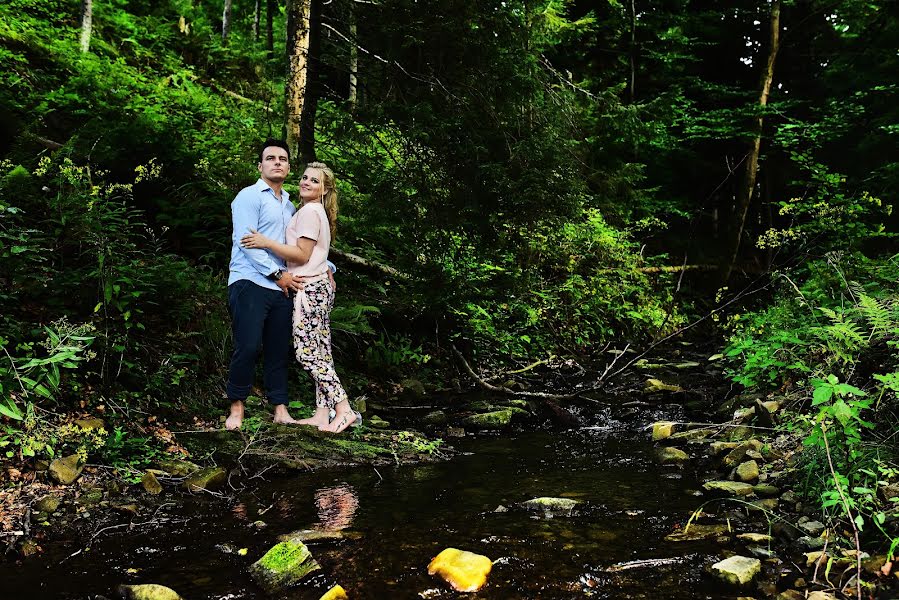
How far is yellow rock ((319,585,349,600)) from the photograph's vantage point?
9.02 feet

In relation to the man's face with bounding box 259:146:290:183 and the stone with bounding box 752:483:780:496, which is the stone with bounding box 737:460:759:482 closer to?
the stone with bounding box 752:483:780:496

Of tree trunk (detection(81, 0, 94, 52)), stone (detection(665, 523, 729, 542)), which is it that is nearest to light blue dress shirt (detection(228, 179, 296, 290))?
stone (detection(665, 523, 729, 542))

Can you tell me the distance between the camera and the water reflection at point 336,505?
12.3 ft

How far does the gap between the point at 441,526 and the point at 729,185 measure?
19005 mm

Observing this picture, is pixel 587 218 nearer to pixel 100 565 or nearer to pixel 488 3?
pixel 488 3

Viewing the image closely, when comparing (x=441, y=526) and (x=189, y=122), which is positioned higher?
(x=189, y=122)

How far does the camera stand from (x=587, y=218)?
14.8 meters

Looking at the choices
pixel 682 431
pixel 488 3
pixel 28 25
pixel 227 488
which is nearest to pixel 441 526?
pixel 227 488

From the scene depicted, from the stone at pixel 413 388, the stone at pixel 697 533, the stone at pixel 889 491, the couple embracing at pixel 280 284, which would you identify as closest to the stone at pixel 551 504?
the stone at pixel 697 533

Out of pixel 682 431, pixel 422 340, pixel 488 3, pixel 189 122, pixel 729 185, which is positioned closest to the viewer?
pixel 682 431

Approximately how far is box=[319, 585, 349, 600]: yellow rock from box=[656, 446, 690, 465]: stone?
137 inches

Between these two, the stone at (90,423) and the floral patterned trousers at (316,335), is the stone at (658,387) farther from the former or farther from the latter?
the stone at (90,423)

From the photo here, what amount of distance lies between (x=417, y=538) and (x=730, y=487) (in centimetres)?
239

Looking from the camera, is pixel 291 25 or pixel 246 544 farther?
pixel 291 25
